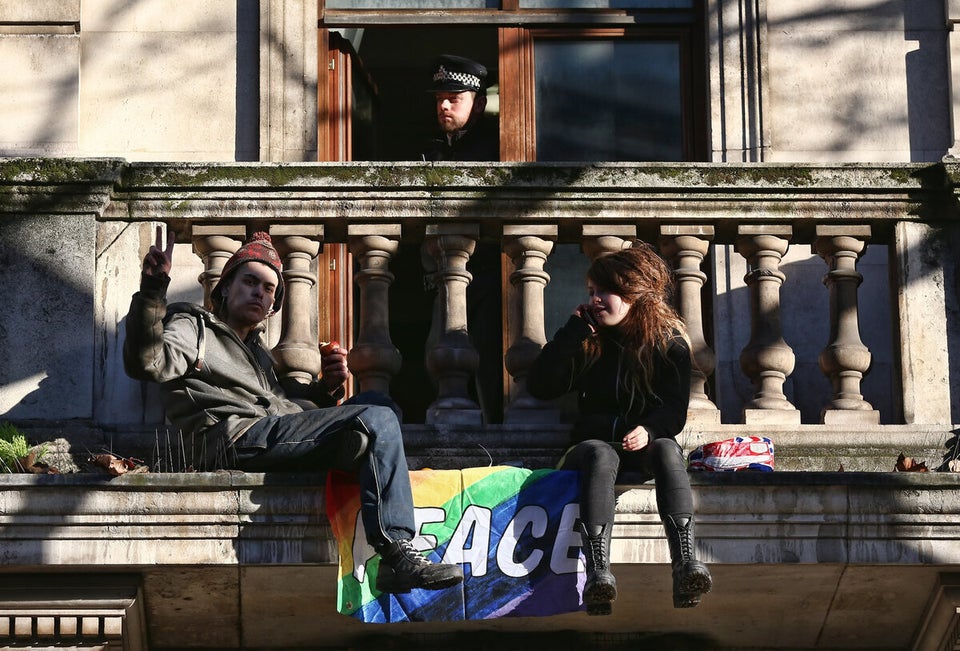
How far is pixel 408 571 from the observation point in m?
7.67

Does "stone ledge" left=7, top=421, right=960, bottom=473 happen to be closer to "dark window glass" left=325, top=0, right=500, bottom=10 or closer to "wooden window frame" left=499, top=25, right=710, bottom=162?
"wooden window frame" left=499, top=25, right=710, bottom=162

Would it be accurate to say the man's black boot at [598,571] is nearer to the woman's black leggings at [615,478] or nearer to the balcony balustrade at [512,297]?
the woman's black leggings at [615,478]

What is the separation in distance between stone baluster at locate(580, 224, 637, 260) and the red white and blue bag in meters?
1.02

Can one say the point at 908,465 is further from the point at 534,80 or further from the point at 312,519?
the point at 534,80

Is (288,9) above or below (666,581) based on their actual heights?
above

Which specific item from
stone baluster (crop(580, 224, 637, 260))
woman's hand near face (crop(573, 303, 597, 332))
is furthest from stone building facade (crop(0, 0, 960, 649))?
woman's hand near face (crop(573, 303, 597, 332))

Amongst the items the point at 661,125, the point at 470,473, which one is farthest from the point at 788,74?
the point at 470,473

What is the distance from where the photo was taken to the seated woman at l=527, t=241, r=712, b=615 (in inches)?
307

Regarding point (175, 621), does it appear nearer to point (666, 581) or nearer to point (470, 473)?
point (470, 473)

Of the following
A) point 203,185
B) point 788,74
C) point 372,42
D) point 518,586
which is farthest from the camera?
point 372,42

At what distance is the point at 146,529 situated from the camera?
798 centimetres

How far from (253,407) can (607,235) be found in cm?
169

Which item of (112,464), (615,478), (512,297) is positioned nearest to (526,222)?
(512,297)

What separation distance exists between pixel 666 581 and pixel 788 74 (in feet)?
10.7
